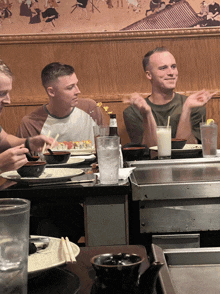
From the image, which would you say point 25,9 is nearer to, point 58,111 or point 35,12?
point 35,12

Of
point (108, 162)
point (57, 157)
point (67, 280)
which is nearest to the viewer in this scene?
point (67, 280)

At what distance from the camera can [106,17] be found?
12.2ft

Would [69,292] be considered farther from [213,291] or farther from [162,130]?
[162,130]

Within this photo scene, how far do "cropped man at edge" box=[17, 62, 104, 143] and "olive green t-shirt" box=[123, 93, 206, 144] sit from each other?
0.28 metres

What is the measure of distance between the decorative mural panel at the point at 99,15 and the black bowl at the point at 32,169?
257cm

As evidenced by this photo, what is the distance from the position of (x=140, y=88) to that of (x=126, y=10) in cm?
72

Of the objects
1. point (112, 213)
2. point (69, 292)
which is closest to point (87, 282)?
point (69, 292)

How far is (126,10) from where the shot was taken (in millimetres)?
3715

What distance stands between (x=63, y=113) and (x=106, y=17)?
0.97 m

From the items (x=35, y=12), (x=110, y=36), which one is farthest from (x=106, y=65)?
(x=35, y=12)

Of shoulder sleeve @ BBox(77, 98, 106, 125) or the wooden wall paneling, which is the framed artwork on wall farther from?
shoulder sleeve @ BBox(77, 98, 106, 125)

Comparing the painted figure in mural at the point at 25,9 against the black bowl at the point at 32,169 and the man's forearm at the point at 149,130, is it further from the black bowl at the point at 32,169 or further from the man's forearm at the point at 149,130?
the black bowl at the point at 32,169

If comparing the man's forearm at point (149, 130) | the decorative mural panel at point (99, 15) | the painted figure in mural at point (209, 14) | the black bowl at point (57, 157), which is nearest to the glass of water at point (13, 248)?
the black bowl at point (57, 157)

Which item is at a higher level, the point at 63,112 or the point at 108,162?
the point at 63,112
